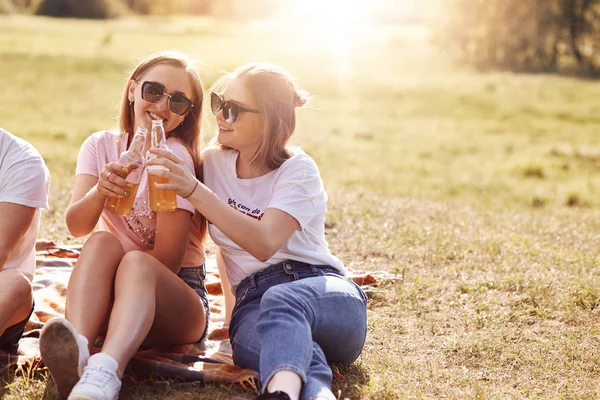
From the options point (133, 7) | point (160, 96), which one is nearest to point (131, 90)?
point (160, 96)

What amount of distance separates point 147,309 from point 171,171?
2.32ft

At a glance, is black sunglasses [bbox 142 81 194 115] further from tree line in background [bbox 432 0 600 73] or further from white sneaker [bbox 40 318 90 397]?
tree line in background [bbox 432 0 600 73]

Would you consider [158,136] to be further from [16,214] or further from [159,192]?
[16,214]

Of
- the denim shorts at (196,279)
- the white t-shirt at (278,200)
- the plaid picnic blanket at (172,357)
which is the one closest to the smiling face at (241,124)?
the white t-shirt at (278,200)

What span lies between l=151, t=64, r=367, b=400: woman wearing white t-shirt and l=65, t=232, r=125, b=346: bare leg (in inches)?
23.2

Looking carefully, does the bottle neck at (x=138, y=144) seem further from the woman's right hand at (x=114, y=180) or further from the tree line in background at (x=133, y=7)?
the tree line in background at (x=133, y=7)

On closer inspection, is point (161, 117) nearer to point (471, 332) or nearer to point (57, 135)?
point (471, 332)

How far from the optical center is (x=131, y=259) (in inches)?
157

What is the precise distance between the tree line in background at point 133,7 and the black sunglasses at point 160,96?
55719 mm

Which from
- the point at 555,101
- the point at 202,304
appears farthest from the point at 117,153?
the point at 555,101

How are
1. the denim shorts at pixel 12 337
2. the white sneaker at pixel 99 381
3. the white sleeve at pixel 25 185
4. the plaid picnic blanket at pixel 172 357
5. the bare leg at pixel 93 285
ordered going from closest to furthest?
the white sneaker at pixel 99 381 < the bare leg at pixel 93 285 < the white sleeve at pixel 25 185 < the plaid picnic blanket at pixel 172 357 < the denim shorts at pixel 12 337

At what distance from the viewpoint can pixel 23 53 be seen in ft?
88.6

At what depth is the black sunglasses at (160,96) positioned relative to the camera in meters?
4.35

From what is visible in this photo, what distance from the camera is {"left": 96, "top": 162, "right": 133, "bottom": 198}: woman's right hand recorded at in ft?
12.7
